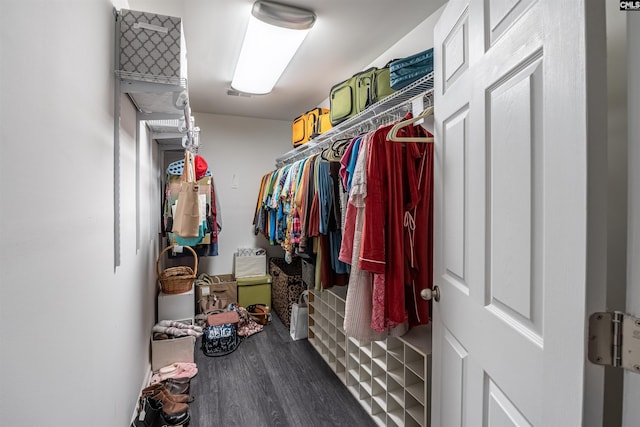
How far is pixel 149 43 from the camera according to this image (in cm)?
137

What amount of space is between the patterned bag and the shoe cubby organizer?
84cm

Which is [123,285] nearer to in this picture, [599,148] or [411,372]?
[411,372]

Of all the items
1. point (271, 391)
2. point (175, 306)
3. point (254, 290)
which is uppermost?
point (175, 306)

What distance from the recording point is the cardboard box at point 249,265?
391 cm

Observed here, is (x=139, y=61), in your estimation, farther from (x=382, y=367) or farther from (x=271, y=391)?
(x=271, y=391)

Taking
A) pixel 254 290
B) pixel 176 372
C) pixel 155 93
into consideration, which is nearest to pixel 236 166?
pixel 254 290

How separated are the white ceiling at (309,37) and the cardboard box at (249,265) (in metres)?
1.92

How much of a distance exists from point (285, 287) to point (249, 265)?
0.75 m

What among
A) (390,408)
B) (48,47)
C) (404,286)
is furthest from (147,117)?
(390,408)

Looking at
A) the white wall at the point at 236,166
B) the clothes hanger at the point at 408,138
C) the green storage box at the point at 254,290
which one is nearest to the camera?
the clothes hanger at the point at 408,138

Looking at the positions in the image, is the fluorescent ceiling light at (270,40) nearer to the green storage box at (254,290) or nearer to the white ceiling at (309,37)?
the white ceiling at (309,37)

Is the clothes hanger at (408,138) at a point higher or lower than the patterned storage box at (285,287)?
higher

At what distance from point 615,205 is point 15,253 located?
48.9 inches

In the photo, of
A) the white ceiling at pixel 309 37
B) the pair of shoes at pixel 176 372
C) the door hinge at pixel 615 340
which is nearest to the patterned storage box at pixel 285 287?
the pair of shoes at pixel 176 372
